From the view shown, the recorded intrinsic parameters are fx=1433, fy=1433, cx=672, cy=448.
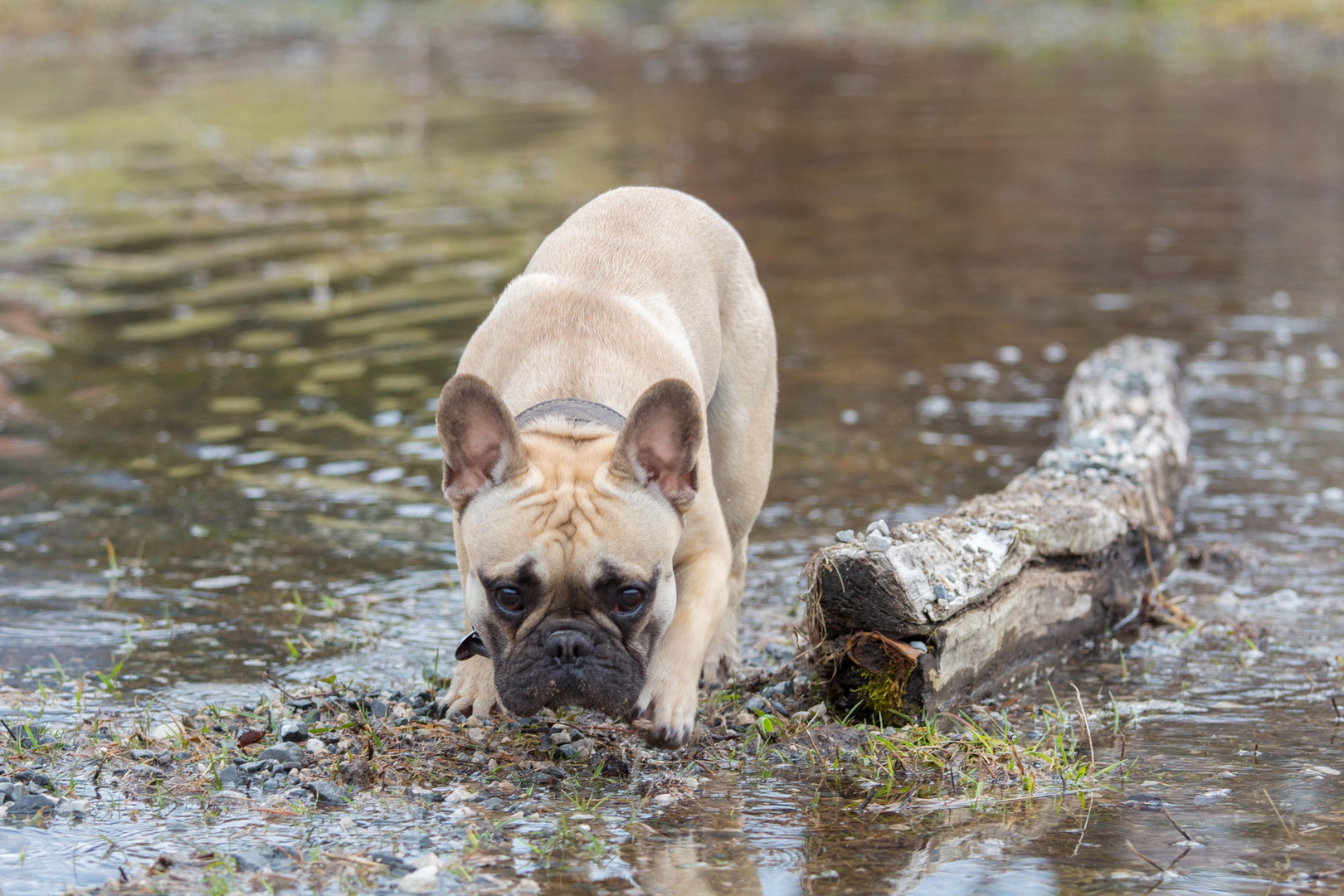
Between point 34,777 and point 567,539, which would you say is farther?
point 34,777

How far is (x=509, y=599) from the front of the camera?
15.1 ft

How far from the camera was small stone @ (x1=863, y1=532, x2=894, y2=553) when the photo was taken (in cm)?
515

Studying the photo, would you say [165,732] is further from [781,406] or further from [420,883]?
[781,406]

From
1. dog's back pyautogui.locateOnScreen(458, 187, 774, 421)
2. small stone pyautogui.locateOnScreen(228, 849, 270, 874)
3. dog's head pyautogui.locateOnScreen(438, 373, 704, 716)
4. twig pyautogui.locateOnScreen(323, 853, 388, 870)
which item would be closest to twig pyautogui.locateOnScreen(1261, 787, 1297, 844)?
dog's head pyautogui.locateOnScreen(438, 373, 704, 716)

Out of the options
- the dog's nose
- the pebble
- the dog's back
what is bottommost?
the pebble

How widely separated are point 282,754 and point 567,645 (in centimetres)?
109

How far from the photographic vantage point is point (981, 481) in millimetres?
8336

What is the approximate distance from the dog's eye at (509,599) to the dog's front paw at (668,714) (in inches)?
22.6

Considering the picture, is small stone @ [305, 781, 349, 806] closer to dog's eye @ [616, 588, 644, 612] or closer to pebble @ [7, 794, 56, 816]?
pebble @ [7, 794, 56, 816]

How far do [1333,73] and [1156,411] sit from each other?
862 inches

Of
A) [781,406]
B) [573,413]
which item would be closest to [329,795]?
[573,413]

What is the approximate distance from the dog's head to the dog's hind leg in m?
1.13

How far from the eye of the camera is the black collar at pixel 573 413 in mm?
4914

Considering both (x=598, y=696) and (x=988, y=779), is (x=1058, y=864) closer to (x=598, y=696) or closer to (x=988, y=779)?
(x=988, y=779)
